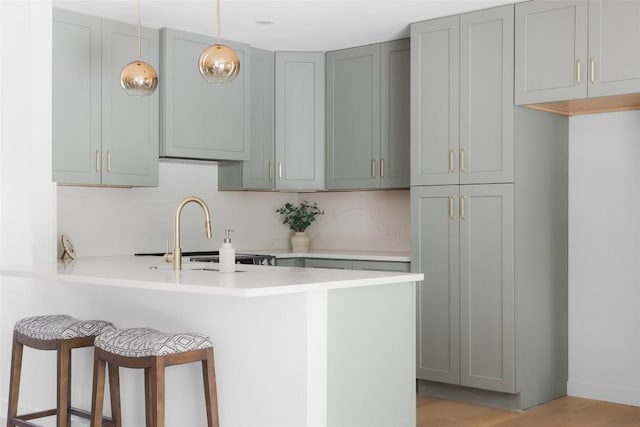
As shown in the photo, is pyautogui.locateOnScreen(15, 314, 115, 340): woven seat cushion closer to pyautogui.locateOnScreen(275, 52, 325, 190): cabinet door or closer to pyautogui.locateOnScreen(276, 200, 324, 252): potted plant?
pyautogui.locateOnScreen(275, 52, 325, 190): cabinet door

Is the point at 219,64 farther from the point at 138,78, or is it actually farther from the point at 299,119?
the point at 299,119

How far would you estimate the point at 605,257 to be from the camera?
505cm

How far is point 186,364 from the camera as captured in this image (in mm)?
3557

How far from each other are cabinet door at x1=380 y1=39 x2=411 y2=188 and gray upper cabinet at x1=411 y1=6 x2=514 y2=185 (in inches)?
15.1

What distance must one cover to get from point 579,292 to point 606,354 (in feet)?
1.33

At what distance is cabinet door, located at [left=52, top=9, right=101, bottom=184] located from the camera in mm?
→ 4832

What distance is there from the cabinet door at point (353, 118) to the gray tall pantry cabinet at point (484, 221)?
24.2 inches

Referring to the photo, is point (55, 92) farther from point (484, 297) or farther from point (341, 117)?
point (484, 297)

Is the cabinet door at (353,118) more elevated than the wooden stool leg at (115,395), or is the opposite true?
the cabinet door at (353,118)

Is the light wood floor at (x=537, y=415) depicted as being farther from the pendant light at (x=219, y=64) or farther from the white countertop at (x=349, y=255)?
the pendant light at (x=219, y=64)

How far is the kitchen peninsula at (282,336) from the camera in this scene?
3.12 meters

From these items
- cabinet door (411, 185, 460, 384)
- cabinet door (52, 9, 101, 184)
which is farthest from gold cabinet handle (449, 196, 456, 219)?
cabinet door (52, 9, 101, 184)

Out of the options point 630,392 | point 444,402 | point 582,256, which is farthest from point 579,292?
point 444,402

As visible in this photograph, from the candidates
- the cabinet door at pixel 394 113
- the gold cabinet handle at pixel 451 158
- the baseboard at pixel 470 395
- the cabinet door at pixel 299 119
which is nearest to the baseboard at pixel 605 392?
the baseboard at pixel 470 395
